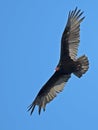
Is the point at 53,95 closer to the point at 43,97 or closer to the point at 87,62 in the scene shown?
the point at 43,97

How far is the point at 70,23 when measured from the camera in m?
14.1

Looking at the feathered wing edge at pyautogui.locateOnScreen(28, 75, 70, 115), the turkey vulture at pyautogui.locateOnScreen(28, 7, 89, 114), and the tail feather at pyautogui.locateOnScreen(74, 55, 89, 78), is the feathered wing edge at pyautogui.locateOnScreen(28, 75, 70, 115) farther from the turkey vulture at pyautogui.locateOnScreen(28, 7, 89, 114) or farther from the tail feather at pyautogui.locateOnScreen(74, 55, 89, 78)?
the tail feather at pyautogui.locateOnScreen(74, 55, 89, 78)

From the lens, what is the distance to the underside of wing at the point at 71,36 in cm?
1405

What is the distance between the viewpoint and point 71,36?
557 inches

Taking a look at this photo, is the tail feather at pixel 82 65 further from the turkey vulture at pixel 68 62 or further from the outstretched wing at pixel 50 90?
the outstretched wing at pixel 50 90

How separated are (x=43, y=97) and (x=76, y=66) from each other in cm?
146

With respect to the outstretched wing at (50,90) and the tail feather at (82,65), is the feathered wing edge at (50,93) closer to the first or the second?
the outstretched wing at (50,90)

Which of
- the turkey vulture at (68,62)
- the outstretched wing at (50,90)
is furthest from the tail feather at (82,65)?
the outstretched wing at (50,90)

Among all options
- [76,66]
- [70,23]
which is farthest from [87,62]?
[70,23]

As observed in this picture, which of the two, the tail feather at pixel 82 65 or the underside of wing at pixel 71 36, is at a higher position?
the underside of wing at pixel 71 36

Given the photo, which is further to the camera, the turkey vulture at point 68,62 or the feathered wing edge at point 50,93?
the feathered wing edge at point 50,93

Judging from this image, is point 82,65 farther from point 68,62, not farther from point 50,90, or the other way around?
point 50,90

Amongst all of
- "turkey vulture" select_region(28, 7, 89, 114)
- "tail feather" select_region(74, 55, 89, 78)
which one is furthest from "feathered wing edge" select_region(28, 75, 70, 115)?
"tail feather" select_region(74, 55, 89, 78)

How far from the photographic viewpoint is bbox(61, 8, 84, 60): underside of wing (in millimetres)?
14055
